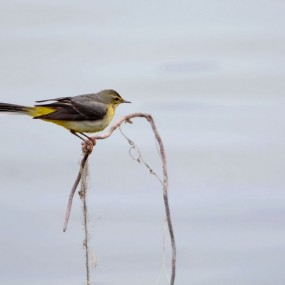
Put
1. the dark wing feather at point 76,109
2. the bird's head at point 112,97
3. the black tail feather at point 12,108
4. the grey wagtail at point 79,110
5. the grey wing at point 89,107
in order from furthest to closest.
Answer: the bird's head at point 112,97, the grey wing at point 89,107, the dark wing feather at point 76,109, the grey wagtail at point 79,110, the black tail feather at point 12,108

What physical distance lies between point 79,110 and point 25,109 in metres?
0.79

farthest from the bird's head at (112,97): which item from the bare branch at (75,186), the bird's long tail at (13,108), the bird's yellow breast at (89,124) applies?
the bare branch at (75,186)

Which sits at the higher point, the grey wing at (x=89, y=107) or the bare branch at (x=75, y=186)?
the grey wing at (x=89, y=107)

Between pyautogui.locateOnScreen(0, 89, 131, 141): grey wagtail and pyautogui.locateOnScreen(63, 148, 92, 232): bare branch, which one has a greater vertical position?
pyautogui.locateOnScreen(0, 89, 131, 141): grey wagtail

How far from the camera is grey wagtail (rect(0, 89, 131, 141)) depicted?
6910 mm

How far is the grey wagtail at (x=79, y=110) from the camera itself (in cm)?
691

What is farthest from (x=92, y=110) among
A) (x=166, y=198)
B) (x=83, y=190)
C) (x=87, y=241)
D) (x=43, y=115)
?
(x=166, y=198)

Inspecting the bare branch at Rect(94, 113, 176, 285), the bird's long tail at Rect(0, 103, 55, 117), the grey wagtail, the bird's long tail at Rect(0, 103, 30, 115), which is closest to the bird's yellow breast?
the grey wagtail

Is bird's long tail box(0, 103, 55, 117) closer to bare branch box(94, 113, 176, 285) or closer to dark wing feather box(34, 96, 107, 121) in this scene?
dark wing feather box(34, 96, 107, 121)

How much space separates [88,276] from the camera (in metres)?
5.61

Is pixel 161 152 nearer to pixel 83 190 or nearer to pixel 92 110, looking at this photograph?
pixel 83 190

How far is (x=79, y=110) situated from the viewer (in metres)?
7.48

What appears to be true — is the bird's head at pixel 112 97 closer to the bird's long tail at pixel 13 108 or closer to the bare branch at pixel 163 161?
the bird's long tail at pixel 13 108

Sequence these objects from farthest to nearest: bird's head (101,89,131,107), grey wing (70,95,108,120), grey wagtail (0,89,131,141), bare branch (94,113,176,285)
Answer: bird's head (101,89,131,107), grey wing (70,95,108,120), grey wagtail (0,89,131,141), bare branch (94,113,176,285)
